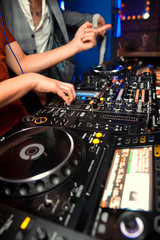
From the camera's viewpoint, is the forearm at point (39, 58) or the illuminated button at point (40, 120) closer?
the illuminated button at point (40, 120)

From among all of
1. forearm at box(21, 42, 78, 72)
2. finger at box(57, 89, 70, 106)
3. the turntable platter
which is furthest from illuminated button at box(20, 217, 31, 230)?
forearm at box(21, 42, 78, 72)

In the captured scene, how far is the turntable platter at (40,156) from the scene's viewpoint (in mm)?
568

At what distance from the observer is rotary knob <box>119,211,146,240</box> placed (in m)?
0.41

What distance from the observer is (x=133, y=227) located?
417 millimetres

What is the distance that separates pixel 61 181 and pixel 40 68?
3.88 ft

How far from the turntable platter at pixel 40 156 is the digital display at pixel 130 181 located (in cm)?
14

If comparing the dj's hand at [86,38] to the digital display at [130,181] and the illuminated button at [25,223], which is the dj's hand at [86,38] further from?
the illuminated button at [25,223]

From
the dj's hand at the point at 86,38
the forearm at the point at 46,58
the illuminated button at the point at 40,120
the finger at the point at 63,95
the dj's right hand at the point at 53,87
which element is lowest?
the illuminated button at the point at 40,120

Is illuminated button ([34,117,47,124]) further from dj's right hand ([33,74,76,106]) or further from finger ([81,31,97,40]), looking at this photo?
finger ([81,31,97,40])

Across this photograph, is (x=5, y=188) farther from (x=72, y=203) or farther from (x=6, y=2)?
(x=6, y=2)

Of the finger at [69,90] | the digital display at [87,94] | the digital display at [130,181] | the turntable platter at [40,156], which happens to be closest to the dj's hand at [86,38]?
the digital display at [87,94]

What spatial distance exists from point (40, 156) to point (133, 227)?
36cm

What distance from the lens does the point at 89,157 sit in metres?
0.67

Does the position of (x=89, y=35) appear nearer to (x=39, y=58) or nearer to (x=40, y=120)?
(x=39, y=58)
